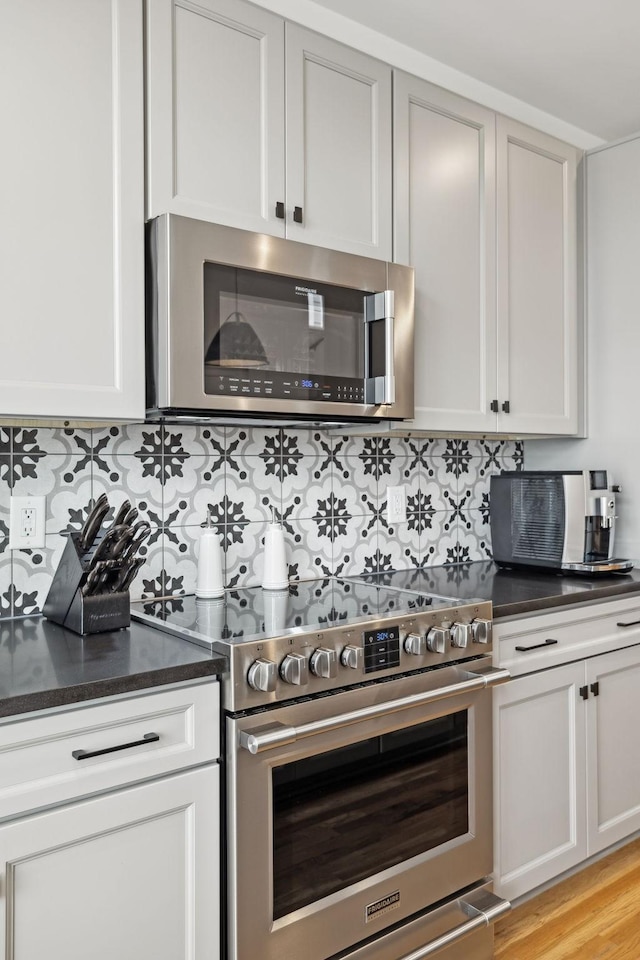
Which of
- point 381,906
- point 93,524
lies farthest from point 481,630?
point 93,524

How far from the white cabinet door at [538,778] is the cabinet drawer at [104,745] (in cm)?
95

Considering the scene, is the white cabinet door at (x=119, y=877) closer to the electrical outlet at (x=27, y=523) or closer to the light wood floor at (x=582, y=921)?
the electrical outlet at (x=27, y=523)

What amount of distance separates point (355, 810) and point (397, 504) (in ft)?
3.80

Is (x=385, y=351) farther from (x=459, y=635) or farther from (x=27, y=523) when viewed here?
(x=27, y=523)

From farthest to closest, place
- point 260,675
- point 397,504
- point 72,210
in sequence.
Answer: point 397,504 → point 72,210 → point 260,675

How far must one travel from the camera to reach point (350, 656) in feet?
5.38

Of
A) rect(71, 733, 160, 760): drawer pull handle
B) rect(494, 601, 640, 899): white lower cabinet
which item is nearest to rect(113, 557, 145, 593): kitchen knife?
rect(71, 733, 160, 760): drawer pull handle

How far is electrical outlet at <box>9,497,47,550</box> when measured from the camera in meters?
1.81

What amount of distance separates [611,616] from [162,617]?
56.5 inches

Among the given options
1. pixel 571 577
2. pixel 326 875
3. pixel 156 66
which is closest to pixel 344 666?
pixel 326 875

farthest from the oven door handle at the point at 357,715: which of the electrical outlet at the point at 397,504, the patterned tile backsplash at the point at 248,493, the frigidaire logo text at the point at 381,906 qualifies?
the electrical outlet at the point at 397,504

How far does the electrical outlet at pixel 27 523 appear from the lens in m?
1.81

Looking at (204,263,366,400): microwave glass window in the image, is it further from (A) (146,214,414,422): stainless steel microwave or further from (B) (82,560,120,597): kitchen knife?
(B) (82,560,120,597): kitchen knife

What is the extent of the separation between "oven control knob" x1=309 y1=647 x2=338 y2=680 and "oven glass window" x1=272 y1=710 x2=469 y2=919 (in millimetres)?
189
